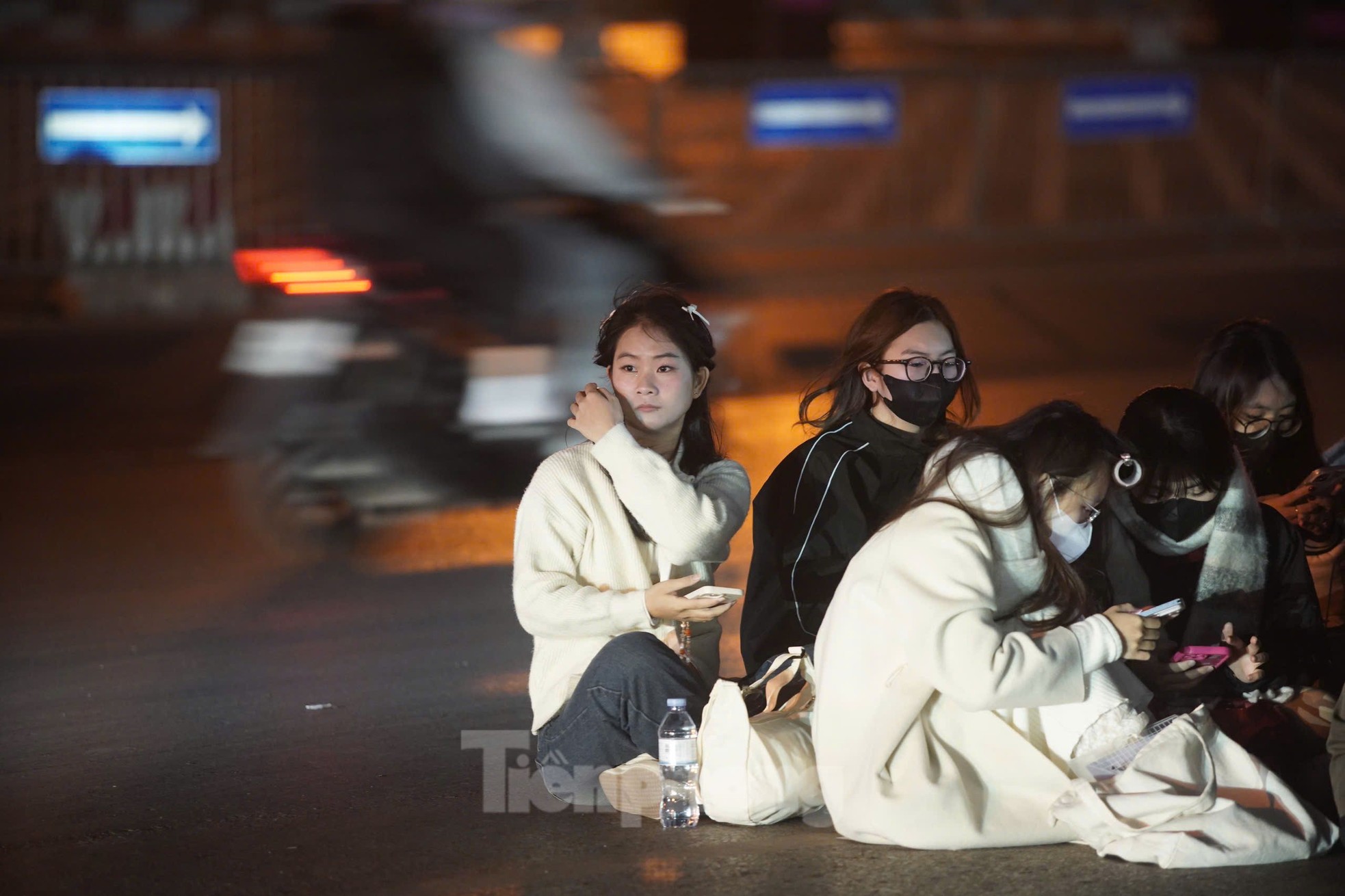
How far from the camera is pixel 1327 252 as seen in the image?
15.7m

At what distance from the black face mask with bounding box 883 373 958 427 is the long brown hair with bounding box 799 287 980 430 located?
71 mm

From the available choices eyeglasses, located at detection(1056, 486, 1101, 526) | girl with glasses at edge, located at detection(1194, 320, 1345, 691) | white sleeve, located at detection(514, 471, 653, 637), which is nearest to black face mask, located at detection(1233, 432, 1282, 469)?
girl with glasses at edge, located at detection(1194, 320, 1345, 691)

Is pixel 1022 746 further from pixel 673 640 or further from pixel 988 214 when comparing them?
pixel 988 214

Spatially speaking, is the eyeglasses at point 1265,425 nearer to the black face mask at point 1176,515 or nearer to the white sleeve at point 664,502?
the black face mask at point 1176,515

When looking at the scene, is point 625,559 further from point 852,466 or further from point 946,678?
point 946,678

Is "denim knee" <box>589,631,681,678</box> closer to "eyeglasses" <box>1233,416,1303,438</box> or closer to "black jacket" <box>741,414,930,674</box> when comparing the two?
"black jacket" <box>741,414,930,674</box>

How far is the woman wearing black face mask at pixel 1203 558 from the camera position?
16.4 feet

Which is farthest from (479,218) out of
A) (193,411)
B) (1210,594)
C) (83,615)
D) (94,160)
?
(94,160)

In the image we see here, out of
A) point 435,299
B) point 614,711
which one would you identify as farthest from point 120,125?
point 614,711

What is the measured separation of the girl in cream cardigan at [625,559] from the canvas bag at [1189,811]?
1044mm

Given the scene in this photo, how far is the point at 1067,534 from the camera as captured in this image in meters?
4.53

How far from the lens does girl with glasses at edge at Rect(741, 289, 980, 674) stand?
17.0 feet

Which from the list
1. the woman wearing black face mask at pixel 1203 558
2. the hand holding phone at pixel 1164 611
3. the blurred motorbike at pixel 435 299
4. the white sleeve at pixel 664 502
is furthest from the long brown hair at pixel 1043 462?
the blurred motorbike at pixel 435 299

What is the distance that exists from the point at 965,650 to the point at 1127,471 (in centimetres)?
70
